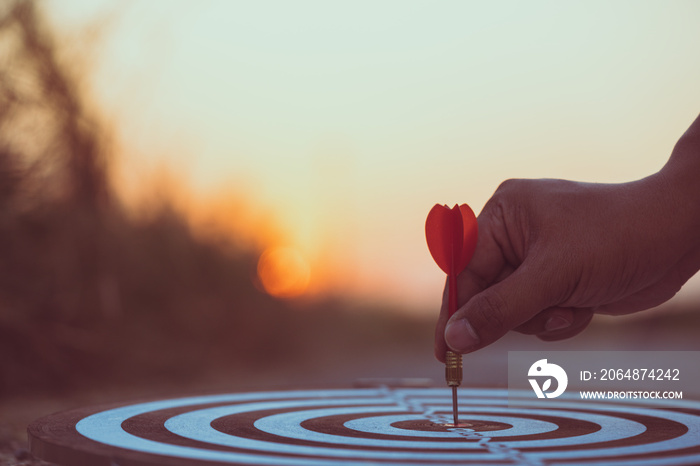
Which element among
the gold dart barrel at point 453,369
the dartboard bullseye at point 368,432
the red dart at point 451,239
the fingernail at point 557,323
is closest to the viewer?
the dartboard bullseye at point 368,432

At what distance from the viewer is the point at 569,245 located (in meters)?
2.32

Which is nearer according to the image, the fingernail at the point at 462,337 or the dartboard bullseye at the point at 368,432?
the dartboard bullseye at the point at 368,432

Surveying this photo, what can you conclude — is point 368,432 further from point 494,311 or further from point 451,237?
point 451,237

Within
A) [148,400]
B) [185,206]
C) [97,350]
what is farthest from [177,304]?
[148,400]

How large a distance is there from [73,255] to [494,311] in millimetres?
3807

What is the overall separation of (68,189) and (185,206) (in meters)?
1.97

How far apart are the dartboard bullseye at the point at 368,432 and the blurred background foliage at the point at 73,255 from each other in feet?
7.51

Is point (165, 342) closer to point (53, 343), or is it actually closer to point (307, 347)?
point (53, 343)

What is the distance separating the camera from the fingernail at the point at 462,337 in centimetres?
222

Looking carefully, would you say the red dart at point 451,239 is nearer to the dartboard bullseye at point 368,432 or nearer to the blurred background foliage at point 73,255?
the dartboard bullseye at point 368,432

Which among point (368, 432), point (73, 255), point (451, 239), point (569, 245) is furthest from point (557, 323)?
point (73, 255)

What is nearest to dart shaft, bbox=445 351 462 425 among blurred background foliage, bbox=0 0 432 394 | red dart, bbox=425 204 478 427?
red dart, bbox=425 204 478 427

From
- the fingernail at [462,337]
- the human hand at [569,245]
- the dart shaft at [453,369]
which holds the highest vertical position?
the human hand at [569,245]

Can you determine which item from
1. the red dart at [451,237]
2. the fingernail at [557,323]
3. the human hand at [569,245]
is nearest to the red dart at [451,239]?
the red dart at [451,237]
